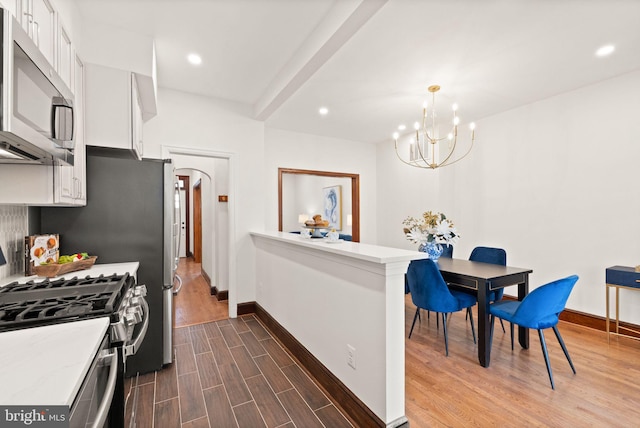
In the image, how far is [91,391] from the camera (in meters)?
0.89

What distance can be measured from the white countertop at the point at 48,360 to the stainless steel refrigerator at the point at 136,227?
130 centimetres

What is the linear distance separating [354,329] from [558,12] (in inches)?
101

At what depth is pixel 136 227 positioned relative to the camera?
230 cm

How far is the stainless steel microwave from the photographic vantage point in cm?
91

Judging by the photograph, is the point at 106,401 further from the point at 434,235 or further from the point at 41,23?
the point at 434,235

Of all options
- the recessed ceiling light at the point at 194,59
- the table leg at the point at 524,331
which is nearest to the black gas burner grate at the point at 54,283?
the recessed ceiling light at the point at 194,59

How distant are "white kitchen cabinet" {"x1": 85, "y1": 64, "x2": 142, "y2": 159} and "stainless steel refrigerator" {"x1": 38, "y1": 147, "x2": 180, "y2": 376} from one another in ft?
0.50

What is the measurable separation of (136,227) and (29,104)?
54.8 inches

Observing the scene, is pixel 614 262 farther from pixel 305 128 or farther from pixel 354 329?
pixel 305 128

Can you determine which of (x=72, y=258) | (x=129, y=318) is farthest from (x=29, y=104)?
(x=72, y=258)

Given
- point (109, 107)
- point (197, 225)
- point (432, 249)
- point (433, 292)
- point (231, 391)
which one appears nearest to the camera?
point (231, 391)

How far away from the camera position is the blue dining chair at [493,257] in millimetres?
3107

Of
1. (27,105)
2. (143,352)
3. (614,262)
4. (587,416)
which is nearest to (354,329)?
(587,416)

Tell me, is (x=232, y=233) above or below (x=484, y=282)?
above
